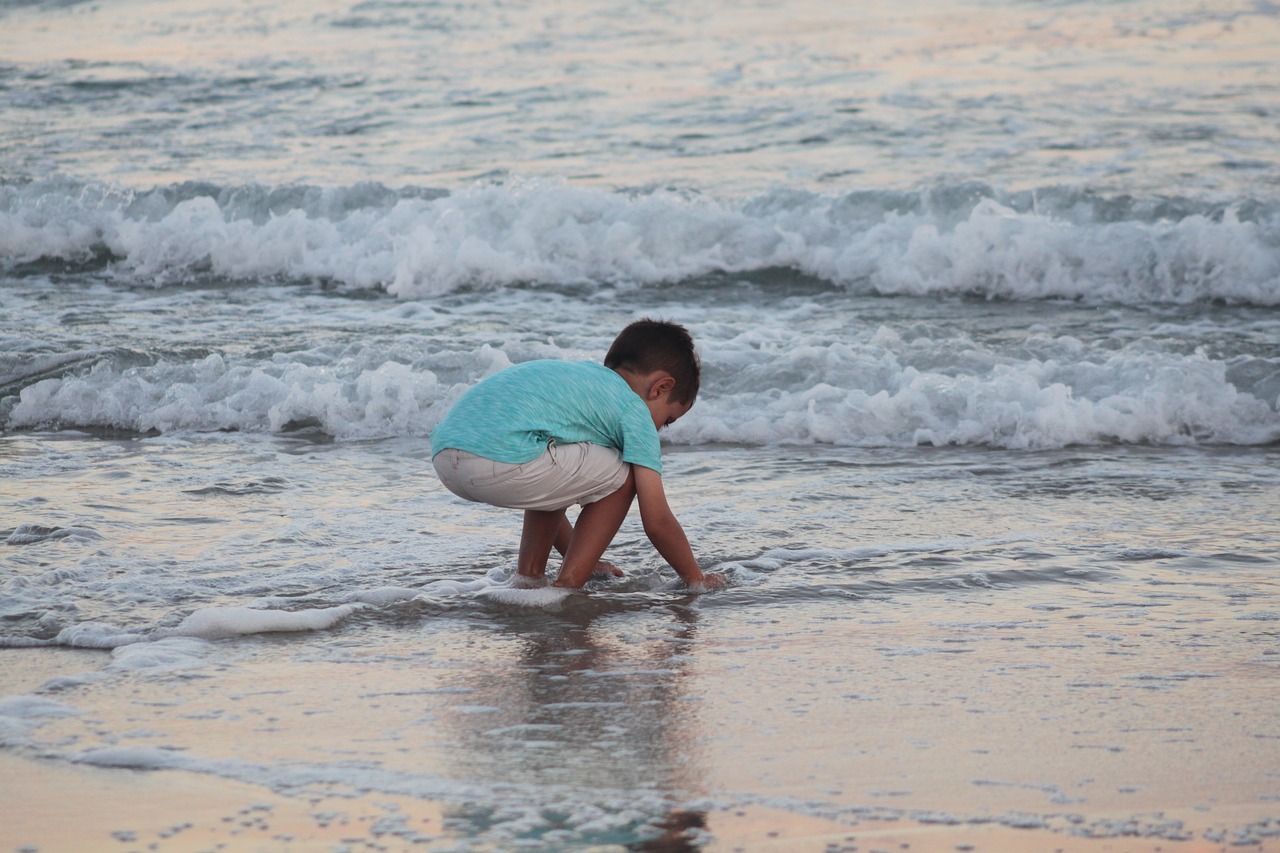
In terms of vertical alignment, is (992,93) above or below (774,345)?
above

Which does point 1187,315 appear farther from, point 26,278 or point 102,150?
point 102,150

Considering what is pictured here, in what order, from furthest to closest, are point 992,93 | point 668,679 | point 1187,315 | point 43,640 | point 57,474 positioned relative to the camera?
point 992,93 < point 1187,315 < point 57,474 < point 43,640 < point 668,679

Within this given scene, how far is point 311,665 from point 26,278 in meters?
7.47

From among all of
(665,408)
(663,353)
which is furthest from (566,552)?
(663,353)

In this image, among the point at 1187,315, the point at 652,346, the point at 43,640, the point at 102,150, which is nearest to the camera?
the point at 43,640

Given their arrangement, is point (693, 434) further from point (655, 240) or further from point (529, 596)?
point (655, 240)

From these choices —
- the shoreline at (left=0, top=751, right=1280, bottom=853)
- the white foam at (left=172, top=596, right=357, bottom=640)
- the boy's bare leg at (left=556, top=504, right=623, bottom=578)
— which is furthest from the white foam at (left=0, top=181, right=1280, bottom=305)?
the shoreline at (left=0, top=751, right=1280, bottom=853)

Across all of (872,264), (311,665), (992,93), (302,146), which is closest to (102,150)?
(302,146)

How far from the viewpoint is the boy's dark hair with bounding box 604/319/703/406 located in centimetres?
403

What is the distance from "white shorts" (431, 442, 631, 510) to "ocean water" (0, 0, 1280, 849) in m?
0.29

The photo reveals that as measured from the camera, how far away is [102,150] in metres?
12.7

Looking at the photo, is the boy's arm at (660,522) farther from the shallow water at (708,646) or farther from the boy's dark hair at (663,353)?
the boy's dark hair at (663,353)

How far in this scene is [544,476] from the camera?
13.0 ft

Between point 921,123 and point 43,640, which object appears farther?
point 921,123
